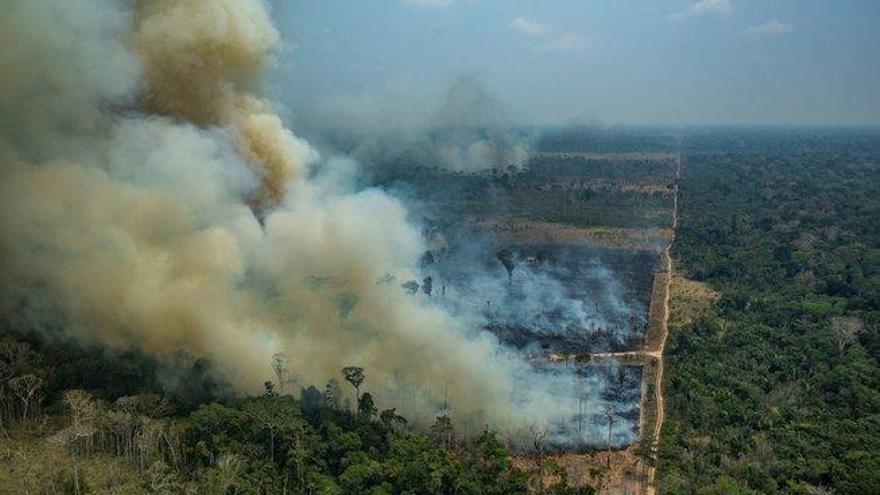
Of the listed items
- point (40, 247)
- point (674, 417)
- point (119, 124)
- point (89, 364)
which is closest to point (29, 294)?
point (40, 247)

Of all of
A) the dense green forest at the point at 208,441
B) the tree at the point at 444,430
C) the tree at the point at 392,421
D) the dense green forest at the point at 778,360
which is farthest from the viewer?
the tree at the point at 392,421

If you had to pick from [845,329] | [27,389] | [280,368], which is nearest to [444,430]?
[280,368]

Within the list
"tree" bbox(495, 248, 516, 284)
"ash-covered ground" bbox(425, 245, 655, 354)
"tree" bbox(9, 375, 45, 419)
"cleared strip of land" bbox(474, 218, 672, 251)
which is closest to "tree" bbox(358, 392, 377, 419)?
"ash-covered ground" bbox(425, 245, 655, 354)

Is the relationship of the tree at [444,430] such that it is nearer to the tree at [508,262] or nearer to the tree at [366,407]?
the tree at [366,407]

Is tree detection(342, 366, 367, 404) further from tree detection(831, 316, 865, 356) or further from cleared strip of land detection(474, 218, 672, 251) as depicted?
cleared strip of land detection(474, 218, 672, 251)

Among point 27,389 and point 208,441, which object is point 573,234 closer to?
point 208,441

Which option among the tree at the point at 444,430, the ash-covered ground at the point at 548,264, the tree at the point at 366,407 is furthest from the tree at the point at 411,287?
the tree at the point at 444,430
